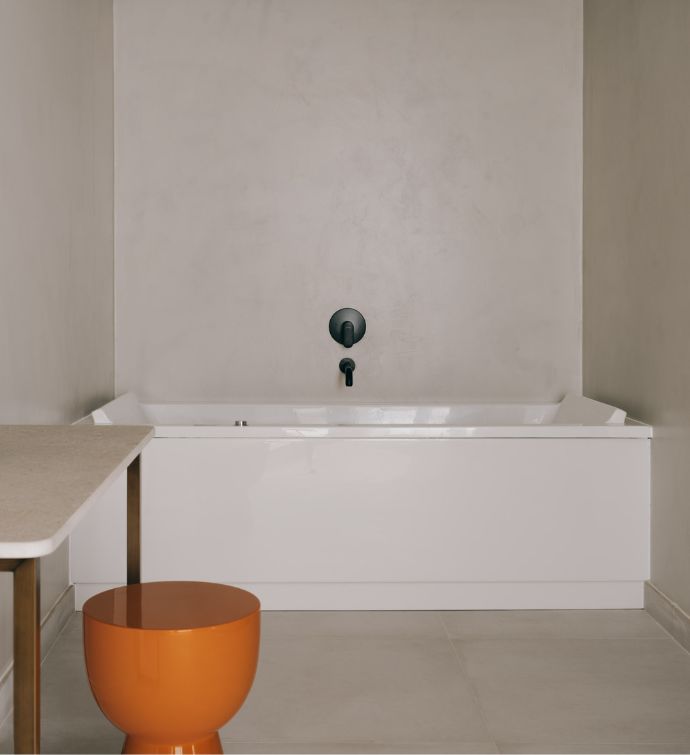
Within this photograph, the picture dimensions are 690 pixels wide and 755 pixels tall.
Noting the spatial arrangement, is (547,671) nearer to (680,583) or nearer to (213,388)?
(680,583)

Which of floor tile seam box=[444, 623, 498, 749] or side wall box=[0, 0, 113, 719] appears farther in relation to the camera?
side wall box=[0, 0, 113, 719]

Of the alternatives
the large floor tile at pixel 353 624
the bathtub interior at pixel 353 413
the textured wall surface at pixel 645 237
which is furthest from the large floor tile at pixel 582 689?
the bathtub interior at pixel 353 413

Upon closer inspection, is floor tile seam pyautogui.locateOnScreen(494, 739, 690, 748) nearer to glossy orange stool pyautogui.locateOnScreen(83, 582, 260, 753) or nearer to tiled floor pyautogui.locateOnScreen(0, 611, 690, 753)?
tiled floor pyautogui.locateOnScreen(0, 611, 690, 753)

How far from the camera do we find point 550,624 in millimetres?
3174

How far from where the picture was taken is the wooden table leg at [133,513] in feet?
6.97

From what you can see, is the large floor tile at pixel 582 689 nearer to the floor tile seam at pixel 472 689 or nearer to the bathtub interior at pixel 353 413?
the floor tile seam at pixel 472 689

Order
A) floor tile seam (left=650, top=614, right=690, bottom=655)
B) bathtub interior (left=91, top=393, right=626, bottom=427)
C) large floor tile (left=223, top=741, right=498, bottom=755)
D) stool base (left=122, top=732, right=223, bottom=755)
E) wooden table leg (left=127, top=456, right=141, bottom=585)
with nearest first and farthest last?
stool base (left=122, top=732, right=223, bottom=755) → wooden table leg (left=127, top=456, right=141, bottom=585) → large floor tile (left=223, top=741, right=498, bottom=755) → floor tile seam (left=650, top=614, right=690, bottom=655) → bathtub interior (left=91, top=393, right=626, bottom=427)

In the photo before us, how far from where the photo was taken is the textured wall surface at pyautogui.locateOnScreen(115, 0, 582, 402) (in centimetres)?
427

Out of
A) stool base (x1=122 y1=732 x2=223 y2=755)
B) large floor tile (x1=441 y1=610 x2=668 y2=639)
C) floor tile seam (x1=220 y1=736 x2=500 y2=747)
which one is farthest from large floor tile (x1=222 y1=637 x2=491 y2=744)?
stool base (x1=122 y1=732 x2=223 y2=755)

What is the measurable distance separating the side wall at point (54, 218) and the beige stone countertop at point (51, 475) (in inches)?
25.6

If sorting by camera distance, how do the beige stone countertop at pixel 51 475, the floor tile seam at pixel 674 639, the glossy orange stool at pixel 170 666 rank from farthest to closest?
the floor tile seam at pixel 674 639 → the glossy orange stool at pixel 170 666 → the beige stone countertop at pixel 51 475

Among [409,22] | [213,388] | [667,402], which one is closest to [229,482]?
[213,388]

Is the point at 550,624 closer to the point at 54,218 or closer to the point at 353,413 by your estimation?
the point at 353,413

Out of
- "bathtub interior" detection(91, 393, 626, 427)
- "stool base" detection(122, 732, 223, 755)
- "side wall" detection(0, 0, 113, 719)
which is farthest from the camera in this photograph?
"bathtub interior" detection(91, 393, 626, 427)
